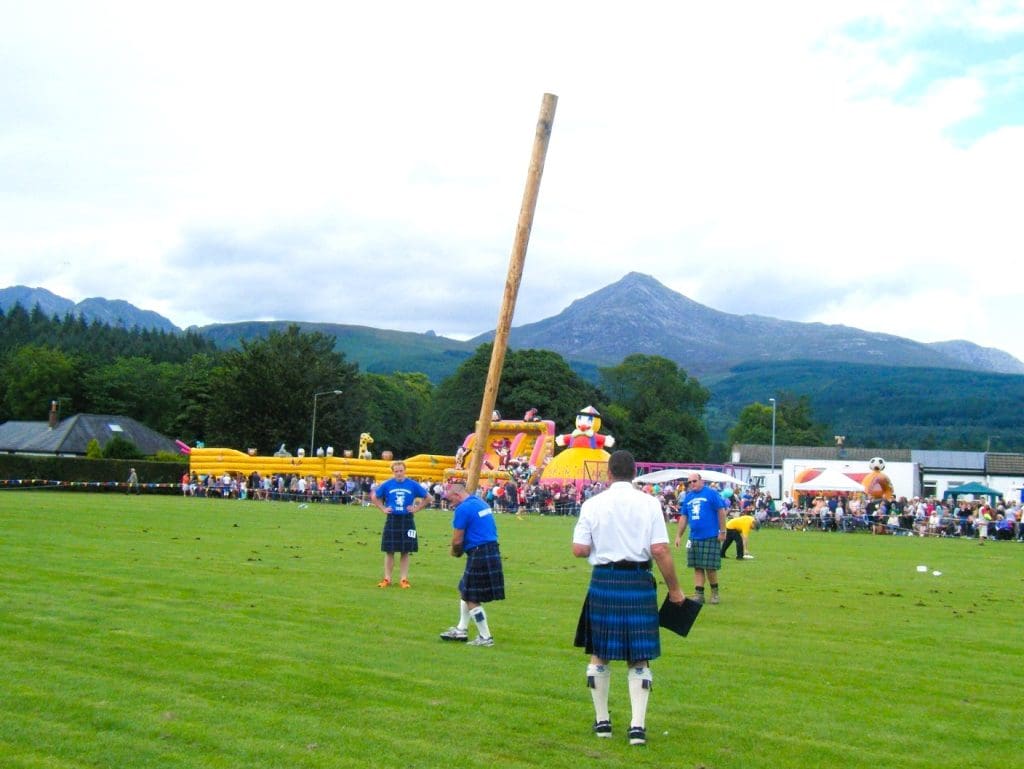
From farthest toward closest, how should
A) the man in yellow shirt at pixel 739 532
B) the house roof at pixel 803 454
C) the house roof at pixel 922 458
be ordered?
the house roof at pixel 803 454 → the house roof at pixel 922 458 → the man in yellow shirt at pixel 739 532

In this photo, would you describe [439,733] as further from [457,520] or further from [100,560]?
[100,560]

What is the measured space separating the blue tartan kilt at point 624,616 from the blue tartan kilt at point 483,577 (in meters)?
2.88

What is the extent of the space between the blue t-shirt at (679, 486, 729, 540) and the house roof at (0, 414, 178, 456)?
5123 centimetres

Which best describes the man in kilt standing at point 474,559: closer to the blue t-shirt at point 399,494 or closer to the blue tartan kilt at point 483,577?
the blue tartan kilt at point 483,577

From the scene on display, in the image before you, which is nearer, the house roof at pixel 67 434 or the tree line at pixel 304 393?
the house roof at pixel 67 434

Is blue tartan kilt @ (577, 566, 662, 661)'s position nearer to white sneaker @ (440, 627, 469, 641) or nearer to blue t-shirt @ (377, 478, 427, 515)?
white sneaker @ (440, 627, 469, 641)

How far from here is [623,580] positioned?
609cm

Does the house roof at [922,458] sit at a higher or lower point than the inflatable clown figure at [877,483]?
higher

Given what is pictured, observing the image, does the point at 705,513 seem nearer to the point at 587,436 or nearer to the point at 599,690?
the point at 599,690

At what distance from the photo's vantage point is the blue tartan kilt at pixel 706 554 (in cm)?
1236

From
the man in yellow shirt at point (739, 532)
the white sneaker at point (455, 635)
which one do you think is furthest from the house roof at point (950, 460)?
the white sneaker at point (455, 635)

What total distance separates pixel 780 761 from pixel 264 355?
196ft

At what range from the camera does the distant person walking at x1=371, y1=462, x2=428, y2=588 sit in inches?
491

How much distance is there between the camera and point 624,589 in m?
6.08
